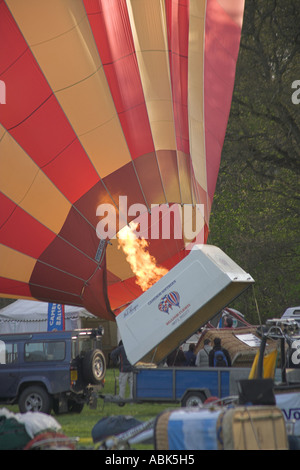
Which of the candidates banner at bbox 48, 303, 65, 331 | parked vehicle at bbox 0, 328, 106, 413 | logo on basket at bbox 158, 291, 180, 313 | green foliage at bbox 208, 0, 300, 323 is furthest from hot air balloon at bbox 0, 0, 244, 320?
banner at bbox 48, 303, 65, 331

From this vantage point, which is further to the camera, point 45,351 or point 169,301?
point 45,351

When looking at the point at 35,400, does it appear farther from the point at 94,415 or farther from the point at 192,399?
the point at 192,399

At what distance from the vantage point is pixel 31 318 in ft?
92.6

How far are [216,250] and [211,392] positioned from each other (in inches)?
119

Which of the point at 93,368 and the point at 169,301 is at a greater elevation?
the point at 169,301

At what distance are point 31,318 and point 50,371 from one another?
47.7ft

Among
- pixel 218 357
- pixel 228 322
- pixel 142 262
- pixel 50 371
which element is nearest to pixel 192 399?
pixel 218 357

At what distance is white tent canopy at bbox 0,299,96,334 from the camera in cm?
2789

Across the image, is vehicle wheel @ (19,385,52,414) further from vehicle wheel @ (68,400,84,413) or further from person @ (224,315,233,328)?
person @ (224,315,233,328)

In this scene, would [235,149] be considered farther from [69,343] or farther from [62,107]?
→ [62,107]

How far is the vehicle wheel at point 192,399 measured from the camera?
1176 cm

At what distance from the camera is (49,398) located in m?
13.8
